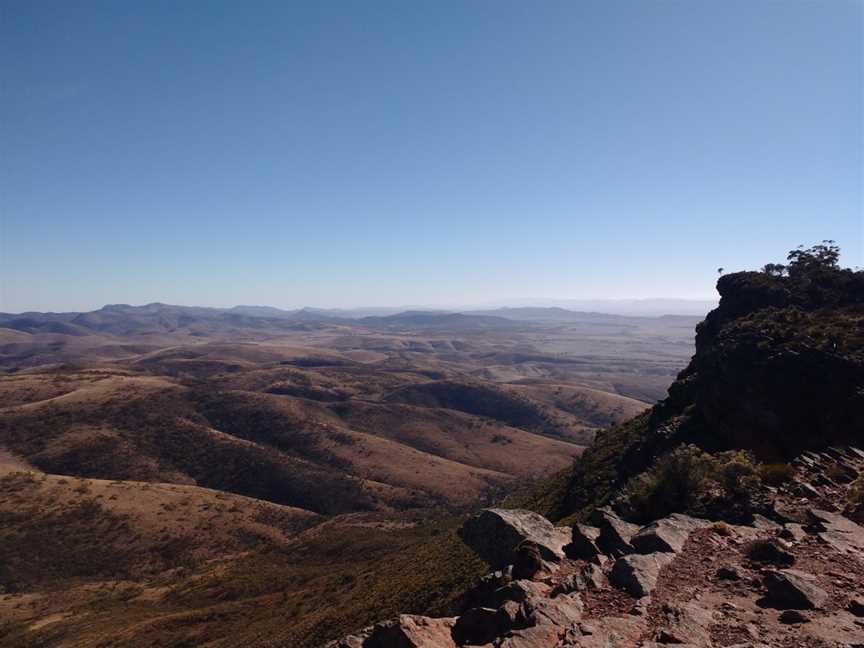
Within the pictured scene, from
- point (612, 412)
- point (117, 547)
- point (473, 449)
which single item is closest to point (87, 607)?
point (117, 547)

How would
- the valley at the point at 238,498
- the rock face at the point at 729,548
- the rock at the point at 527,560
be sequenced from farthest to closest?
the valley at the point at 238,498
the rock at the point at 527,560
the rock face at the point at 729,548

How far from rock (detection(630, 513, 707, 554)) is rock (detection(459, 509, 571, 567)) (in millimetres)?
2040

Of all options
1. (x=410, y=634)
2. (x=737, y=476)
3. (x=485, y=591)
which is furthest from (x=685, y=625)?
(x=737, y=476)

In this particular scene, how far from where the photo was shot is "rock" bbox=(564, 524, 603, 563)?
505 inches

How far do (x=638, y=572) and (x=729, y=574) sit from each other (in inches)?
84.7

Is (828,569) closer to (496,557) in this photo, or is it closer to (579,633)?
(579,633)

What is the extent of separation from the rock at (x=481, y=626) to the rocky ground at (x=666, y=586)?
0.07 ft

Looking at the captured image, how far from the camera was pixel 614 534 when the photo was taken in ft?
45.1

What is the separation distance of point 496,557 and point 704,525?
639 cm

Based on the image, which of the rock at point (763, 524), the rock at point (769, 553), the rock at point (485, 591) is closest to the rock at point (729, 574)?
the rock at point (769, 553)

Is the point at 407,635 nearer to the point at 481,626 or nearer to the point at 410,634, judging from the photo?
the point at 410,634

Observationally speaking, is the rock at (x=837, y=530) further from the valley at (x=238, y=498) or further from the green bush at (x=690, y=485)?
the valley at (x=238, y=498)

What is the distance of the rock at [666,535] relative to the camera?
12.9 meters

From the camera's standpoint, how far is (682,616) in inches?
383
